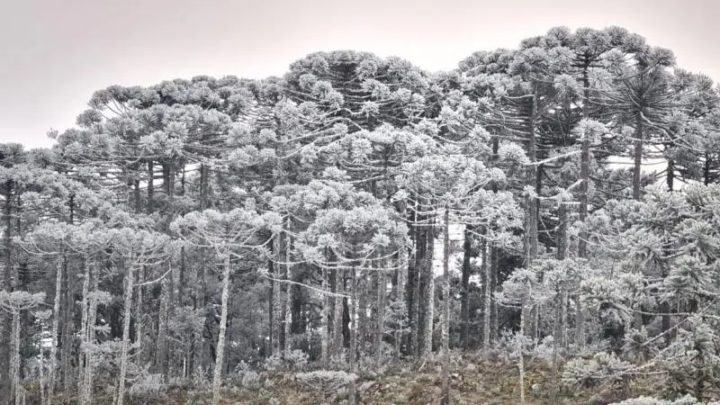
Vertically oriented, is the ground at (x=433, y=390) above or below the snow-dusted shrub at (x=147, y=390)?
above

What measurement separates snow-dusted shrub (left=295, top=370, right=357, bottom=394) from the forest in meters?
0.14

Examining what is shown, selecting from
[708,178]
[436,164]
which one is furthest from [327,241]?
[708,178]

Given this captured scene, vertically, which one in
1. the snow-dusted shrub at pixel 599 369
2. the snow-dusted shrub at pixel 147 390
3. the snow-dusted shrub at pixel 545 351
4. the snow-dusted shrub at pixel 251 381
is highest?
the snow-dusted shrub at pixel 599 369

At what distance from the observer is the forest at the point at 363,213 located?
947 inches

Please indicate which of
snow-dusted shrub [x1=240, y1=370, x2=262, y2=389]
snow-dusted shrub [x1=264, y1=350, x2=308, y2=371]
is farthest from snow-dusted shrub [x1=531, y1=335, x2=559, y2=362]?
snow-dusted shrub [x1=240, y1=370, x2=262, y2=389]

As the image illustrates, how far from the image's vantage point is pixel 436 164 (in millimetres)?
23078

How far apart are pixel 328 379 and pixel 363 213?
561 centimetres

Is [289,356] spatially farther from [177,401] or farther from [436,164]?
[436,164]

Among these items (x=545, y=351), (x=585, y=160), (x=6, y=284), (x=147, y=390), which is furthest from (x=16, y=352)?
(x=585, y=160)

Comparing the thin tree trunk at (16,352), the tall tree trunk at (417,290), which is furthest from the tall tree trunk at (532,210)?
the thin tree trunk at (16,352)

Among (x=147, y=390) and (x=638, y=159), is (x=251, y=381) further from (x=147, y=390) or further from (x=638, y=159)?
(x=638, y=159)

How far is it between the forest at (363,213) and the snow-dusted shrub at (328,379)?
137 millimetres

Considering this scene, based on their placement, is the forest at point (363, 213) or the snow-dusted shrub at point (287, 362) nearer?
the forest at point (363, 213)

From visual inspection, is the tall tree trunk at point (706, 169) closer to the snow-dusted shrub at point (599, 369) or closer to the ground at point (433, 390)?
the ground at point (433, 390)
